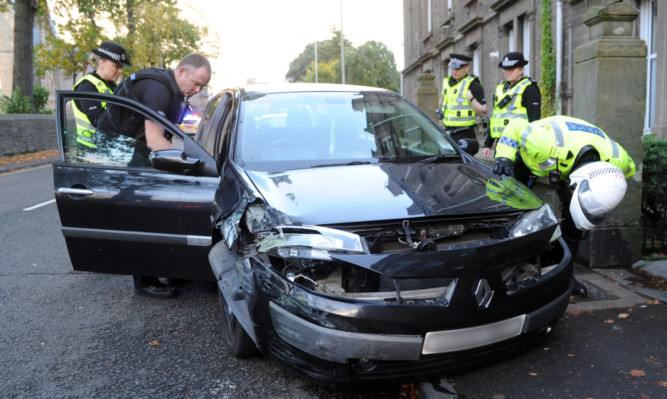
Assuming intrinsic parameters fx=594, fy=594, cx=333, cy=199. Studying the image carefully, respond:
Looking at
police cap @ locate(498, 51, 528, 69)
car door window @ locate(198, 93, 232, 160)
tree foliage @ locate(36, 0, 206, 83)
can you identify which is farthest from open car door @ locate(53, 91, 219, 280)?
tree foliage @ locate(36, 0, 206, 83)

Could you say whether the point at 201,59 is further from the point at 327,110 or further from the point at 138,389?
the point at 138,389

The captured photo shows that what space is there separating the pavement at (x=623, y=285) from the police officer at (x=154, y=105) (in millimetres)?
3176

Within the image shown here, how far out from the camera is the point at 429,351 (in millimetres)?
2686

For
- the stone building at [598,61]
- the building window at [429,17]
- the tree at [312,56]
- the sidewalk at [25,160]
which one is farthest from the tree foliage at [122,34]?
the tree at [312,56]

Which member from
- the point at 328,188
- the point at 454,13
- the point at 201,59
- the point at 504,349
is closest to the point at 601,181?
the point at 504,349

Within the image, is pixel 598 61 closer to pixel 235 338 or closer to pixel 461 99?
pixel 461 99

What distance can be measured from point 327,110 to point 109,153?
5.43ft

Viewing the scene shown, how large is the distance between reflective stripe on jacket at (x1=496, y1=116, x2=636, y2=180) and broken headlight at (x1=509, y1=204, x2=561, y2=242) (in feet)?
3.18

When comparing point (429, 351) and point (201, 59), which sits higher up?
point (201, 59)

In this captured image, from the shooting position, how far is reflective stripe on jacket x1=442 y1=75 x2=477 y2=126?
7629 mm

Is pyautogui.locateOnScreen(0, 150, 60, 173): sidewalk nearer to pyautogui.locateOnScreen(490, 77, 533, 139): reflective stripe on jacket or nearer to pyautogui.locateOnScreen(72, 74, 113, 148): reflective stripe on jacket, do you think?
pyautogui.locateOnScreen(72, 74, 113, 148): reflective stripe on jacket

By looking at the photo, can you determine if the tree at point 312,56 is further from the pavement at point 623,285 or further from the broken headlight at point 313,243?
the broken headlight at point 313,243

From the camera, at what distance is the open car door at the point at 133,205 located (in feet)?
13.4

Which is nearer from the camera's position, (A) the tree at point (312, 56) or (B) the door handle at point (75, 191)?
(B) the door handle at point (75, 191)
